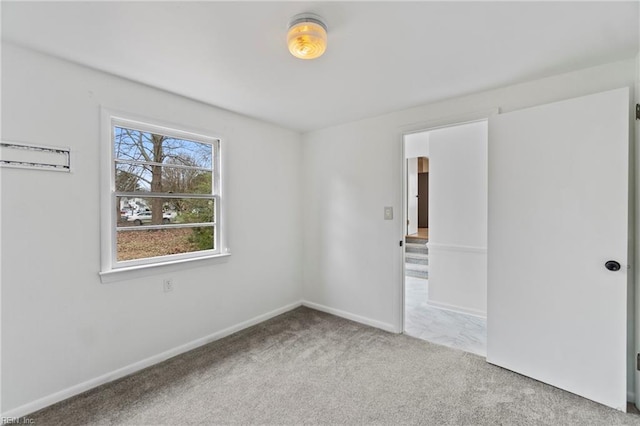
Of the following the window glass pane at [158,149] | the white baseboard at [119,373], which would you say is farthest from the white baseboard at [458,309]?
the window glass pane at [158,149]

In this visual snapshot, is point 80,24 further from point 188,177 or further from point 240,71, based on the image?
point 188,177

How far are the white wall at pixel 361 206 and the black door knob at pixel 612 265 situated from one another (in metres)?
1.33

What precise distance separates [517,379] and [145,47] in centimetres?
352

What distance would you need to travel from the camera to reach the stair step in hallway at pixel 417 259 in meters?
5.23

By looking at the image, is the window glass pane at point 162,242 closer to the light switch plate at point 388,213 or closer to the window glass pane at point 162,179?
the window glass pane at point 162,179

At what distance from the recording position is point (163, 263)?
249 centimetres

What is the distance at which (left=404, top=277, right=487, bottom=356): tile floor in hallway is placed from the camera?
9.13ft

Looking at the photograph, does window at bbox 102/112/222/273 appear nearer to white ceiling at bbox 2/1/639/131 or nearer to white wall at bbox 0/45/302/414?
white wall at bbox 0/45/302/414

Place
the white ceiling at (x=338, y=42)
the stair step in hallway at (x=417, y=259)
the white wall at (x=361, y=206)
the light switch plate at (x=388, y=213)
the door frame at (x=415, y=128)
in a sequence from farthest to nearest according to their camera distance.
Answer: the stair step in hallway at (x=417, y=259)
the light switch plate at (x=388, y=213)
the white wall at (x=361, y=206)
the door frame at (x=415, y=128)
the white ceiling at (x=338, y=42)

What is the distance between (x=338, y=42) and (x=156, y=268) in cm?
225

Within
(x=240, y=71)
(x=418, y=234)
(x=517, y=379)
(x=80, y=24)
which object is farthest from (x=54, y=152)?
(x=418, y=234)

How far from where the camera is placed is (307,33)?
4.87 ft

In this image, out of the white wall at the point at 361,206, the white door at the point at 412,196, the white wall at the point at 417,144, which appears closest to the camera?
the white wall at the point at 361,206

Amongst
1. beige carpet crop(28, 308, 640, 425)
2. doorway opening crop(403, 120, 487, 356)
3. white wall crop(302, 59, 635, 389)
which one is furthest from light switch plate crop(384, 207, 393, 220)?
beige carpet crop(28, 308, 640, 425)
